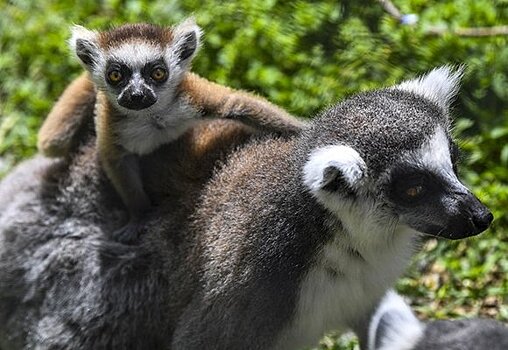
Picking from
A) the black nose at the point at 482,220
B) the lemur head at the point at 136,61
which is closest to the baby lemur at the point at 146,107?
the lemur head at the point at 136,61

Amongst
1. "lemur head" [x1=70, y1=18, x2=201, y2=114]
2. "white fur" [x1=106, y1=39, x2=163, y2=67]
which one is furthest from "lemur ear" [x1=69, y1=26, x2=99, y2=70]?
"white fur" [x1=106, y1=39, x2=163, y2=67]

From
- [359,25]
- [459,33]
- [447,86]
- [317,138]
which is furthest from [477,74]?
[459,33]

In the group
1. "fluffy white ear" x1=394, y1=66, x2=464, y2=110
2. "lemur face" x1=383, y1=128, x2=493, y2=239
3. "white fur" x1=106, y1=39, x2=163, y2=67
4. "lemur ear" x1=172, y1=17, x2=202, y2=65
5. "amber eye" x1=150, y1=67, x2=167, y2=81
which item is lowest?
"lemur face" x1=383, y1=128, x2=493, y2=239

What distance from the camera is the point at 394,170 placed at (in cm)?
549

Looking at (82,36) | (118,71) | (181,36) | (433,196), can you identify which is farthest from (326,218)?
(82,36)

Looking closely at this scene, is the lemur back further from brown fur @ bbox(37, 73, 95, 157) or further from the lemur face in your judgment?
brown fur @ bbox(37, 73, 95, 157)

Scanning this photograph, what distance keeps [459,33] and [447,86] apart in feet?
7.82

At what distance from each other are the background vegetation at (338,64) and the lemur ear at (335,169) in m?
0.77

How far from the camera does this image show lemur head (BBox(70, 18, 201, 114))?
20.7 feet

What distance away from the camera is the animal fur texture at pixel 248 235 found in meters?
5.51

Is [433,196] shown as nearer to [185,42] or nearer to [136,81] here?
[136,81]

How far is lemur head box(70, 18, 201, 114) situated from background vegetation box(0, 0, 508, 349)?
817 millimetres

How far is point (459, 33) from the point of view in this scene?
8211 millimetres

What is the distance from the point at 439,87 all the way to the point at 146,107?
Result: 1.75m
